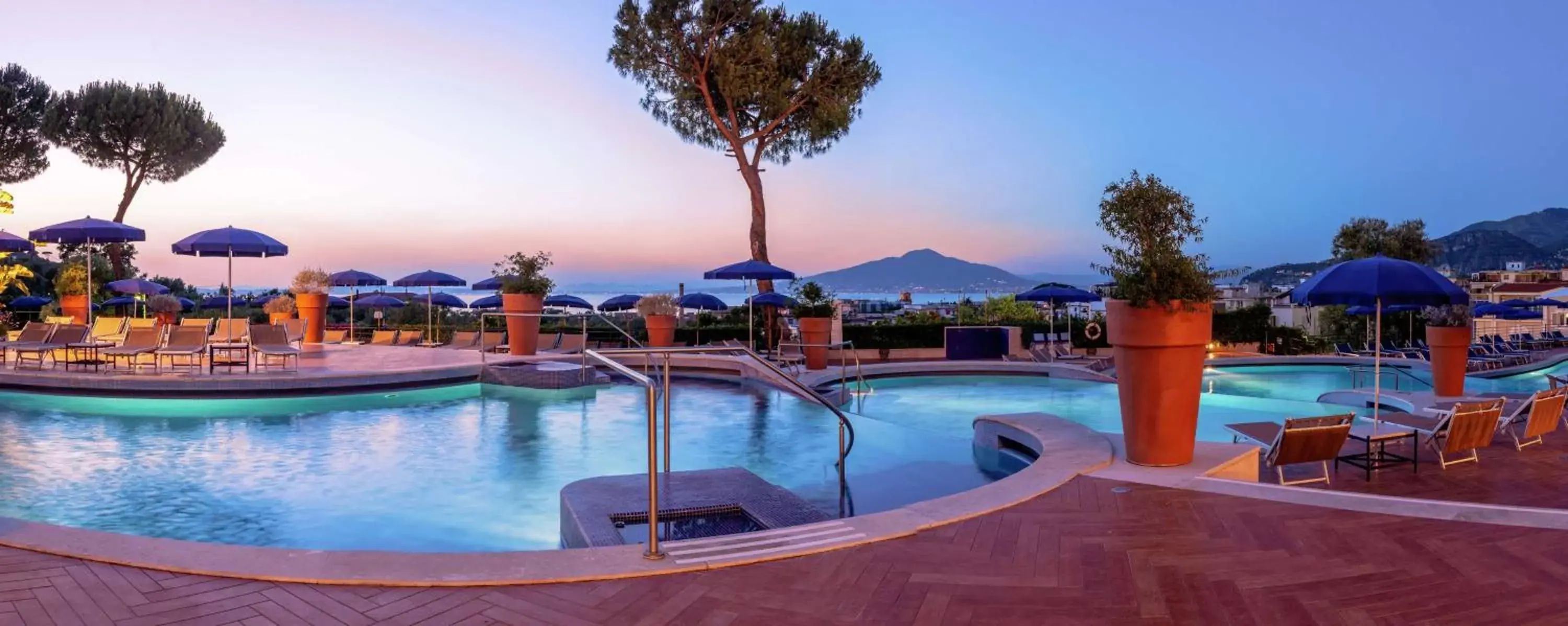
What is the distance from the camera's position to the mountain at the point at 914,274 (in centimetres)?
7388

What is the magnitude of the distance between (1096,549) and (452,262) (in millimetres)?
35081

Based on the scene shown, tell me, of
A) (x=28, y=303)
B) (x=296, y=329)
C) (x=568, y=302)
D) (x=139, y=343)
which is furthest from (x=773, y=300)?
(x=28, y=303)

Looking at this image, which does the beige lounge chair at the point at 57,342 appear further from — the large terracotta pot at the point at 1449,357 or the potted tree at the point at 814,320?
the large terracotta pot at the point at 1449,357

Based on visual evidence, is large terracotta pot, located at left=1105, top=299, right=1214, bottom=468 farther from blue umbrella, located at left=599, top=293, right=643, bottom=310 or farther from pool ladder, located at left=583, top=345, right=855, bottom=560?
blue umbrella, located at left=599, top=293, right=643, bottom=310

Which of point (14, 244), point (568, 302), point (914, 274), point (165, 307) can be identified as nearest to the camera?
point (14, 244)

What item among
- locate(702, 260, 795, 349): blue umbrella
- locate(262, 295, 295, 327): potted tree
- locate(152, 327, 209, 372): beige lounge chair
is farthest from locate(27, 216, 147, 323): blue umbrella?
locate(702, 260, 795, 349): blue umbrella

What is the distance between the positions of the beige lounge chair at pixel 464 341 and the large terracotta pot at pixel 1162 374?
43.6 ft

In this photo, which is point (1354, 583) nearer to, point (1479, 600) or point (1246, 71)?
point (1479, 600)

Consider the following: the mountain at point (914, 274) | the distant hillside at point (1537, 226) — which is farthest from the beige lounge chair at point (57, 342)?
the distant hillside at point (1537, 226)

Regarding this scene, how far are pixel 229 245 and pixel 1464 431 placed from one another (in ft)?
47.8

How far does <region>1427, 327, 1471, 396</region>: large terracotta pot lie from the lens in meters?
9.45

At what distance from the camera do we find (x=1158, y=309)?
493 cm

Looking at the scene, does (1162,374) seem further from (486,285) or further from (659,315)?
(486,285)

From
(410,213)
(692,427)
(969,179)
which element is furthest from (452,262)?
(692,427)
